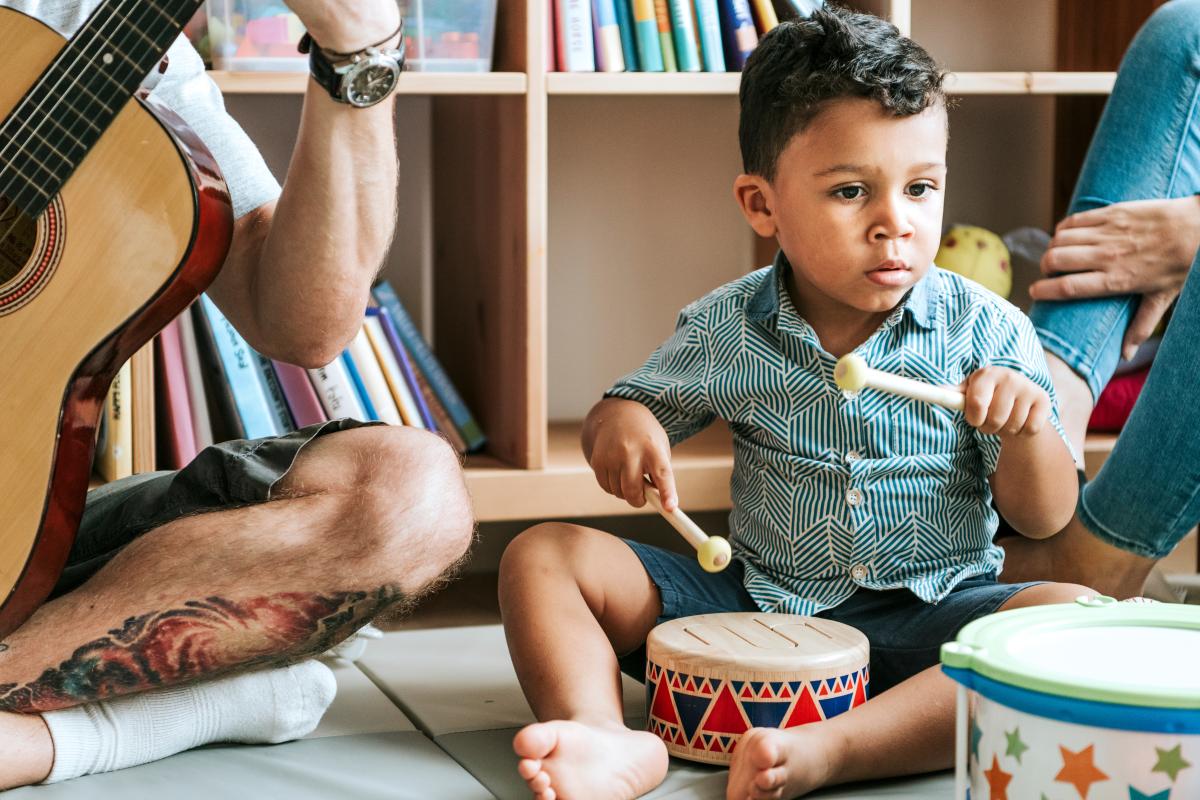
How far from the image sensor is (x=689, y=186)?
2.01 m

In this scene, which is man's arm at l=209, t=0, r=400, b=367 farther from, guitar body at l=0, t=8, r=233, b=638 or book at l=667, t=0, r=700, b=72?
book at l=667, t=0, r=700, b=72

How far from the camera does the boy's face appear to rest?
3.69 feet

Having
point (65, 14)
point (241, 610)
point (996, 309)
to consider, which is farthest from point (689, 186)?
point (241, 610)

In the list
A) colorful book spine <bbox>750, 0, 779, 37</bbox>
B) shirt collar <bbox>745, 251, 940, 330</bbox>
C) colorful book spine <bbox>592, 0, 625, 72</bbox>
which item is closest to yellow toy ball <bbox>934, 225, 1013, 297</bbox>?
colorful book spine <bbox>750, 0, 779, 37</bbox>

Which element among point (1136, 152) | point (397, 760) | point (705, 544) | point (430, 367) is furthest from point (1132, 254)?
point (397, 760)

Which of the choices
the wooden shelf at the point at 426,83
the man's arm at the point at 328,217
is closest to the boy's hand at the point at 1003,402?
the man's arm at the point at 328,217

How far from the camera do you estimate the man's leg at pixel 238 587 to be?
1026mm

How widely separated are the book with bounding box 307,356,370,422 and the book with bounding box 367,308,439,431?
7cm

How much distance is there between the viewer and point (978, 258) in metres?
1.81

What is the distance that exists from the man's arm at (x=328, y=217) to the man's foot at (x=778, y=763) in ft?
1.51

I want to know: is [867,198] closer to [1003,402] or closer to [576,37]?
[1003,402]

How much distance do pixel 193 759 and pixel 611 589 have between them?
0.35 m

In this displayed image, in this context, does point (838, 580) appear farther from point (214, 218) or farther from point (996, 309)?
point (214, 218)

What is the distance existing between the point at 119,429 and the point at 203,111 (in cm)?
42
